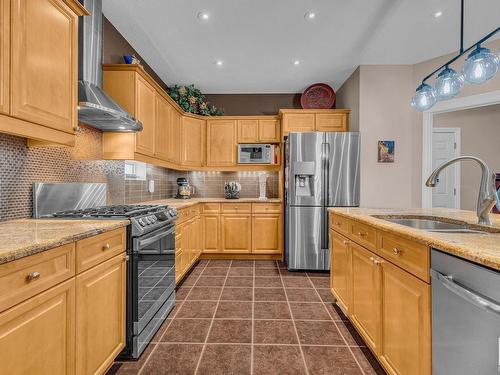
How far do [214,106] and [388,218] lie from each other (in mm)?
3464

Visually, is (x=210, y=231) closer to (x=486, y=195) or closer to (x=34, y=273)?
→ (x=34, y=273)

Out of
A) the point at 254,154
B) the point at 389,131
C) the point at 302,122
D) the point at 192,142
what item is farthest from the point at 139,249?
the point at 389,131

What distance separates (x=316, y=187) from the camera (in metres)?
3.57

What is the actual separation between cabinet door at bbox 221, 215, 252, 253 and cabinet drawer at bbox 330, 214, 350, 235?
1.70 metres

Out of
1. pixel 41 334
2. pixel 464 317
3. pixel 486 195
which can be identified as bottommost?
pixel 41 334

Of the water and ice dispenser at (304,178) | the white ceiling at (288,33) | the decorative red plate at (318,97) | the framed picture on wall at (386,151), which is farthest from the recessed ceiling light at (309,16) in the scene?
the framed picture on wall at (386,151)

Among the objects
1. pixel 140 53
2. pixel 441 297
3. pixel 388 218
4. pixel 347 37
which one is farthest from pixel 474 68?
pixel 140 53

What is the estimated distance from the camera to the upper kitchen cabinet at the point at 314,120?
13.2ft

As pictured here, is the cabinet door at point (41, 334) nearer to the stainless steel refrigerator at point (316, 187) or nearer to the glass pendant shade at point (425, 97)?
the glass pendant shade at point (425, 97)

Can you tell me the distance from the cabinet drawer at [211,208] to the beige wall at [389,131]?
6.66 feet

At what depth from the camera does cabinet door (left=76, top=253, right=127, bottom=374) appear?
1.31 metres

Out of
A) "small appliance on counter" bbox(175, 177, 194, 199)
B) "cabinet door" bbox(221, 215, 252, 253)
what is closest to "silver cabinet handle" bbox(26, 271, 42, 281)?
"cabinet door" bbox(221, 215, 252, 253)

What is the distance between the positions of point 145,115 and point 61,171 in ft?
3.37

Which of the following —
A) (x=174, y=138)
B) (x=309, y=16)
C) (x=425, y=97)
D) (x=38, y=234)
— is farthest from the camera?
(x=174, y=138)
